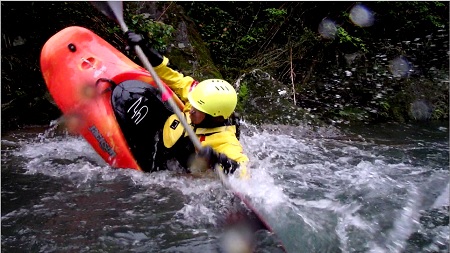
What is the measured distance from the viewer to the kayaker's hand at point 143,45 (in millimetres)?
3648

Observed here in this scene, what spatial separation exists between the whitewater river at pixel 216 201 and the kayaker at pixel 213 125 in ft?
0.72

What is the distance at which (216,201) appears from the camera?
3580 millimetres

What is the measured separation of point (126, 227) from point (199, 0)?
534 centimetres

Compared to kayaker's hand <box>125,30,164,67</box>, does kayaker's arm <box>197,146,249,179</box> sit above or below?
below

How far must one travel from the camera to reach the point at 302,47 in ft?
25.5

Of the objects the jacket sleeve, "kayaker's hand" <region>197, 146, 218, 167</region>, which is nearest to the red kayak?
the jacket sleeve

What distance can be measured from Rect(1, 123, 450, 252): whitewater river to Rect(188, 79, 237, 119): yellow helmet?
570mm

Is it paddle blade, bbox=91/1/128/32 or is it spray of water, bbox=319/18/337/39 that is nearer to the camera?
paddle blade, bbox=91/1/128/32

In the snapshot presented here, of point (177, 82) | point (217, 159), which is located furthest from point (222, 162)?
point (177, 82)

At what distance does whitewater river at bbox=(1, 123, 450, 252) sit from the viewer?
300 centimetres

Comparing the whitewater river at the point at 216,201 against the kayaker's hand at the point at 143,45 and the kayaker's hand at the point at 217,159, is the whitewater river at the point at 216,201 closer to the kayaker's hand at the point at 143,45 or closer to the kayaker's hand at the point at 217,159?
the kayaker's hand at the point at 217,159

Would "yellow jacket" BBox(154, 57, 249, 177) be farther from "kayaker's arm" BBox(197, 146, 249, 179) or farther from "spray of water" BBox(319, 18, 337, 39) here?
"spray of water" BBox(319, 18, 337, 39)

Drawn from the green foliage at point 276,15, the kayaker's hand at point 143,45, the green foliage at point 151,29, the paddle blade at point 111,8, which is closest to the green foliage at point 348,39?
the green foliage at point 276,15

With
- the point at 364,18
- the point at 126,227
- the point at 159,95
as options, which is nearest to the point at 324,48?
the point at 364,18
